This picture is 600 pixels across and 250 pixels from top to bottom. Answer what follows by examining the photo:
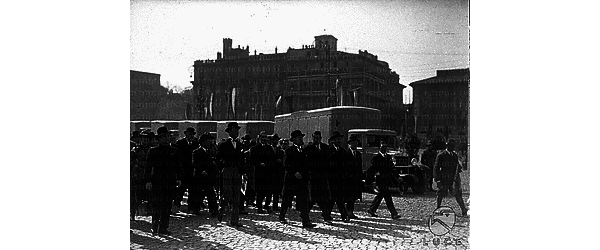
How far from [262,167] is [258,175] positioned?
0.19 meters

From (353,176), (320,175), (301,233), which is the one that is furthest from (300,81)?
(301,233)

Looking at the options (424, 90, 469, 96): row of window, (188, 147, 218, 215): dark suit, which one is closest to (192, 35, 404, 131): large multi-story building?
(424, 90, 469, 96): row of window

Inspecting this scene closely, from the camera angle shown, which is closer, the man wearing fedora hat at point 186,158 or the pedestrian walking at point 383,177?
the pedestrian walking at point 383,177

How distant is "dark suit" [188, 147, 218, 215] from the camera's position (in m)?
9.08

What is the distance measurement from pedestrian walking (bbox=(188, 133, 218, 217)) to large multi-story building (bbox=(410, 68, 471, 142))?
20.2 feet

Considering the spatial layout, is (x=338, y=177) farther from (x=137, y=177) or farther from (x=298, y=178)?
(x=137, y=177)

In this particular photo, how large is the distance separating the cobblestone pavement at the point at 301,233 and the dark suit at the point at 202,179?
29 centimetres

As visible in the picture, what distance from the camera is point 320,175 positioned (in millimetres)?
8789

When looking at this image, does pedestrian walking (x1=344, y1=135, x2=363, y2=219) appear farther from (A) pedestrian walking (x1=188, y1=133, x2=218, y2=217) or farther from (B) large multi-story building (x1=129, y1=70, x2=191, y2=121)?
(B) large multi-story building (x1=129, y1=70, x2=191, y2=121)

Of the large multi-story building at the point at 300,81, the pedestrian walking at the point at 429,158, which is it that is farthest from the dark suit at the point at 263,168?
the pedestrian walking at the point at 429,158

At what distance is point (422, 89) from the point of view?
46.4 feet

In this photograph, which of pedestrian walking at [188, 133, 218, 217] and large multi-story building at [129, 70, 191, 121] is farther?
large multi-story building at [129, 70, 191, 121]

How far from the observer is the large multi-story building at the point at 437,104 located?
1315 centimetres

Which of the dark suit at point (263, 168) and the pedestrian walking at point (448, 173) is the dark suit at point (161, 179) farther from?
the pedestrian walking at point (448, 173)
